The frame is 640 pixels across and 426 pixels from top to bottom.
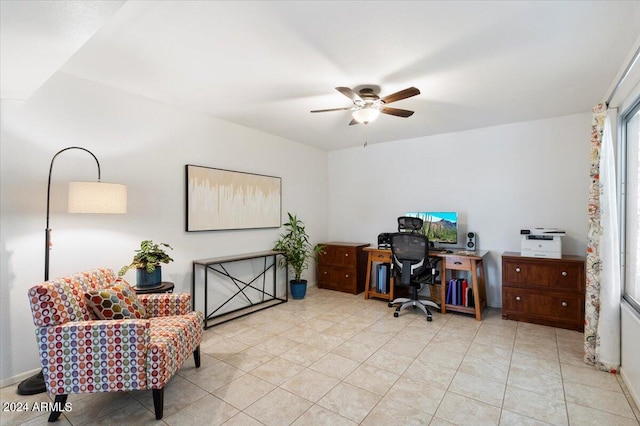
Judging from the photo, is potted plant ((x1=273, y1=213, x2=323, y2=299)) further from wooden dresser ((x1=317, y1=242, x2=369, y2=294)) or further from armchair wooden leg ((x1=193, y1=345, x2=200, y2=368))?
armchair wooden leg ((x1=193, y1=345, x2=200, y2=368))

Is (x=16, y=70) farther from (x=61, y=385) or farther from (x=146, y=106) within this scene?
(x=61, y=385)

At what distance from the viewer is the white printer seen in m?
3.38

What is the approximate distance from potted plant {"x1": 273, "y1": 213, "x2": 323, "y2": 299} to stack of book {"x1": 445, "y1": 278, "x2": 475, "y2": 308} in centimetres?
203

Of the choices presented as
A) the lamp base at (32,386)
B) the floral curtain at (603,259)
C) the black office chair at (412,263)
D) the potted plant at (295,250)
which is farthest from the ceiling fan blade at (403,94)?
the lamp base at (32,386)

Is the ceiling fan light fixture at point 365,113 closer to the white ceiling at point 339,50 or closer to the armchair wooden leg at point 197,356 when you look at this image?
the white ceiling at point 339,50

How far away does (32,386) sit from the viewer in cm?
218

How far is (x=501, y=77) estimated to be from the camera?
103 inches

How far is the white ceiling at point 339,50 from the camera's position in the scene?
5.66 ft

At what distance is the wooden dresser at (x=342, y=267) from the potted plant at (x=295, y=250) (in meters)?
0.23

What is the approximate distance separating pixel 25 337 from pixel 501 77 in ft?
14.6

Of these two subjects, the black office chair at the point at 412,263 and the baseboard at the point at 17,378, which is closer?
the baseboard at the point at 17,378

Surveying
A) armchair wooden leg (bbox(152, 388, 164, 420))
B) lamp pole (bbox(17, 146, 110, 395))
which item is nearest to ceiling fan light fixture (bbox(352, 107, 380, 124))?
lamp pole (bbox(17, 146, 110, 395))

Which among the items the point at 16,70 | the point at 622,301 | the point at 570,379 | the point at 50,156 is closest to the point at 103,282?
the point at 50,156

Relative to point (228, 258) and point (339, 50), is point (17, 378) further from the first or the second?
point (339, 50)
